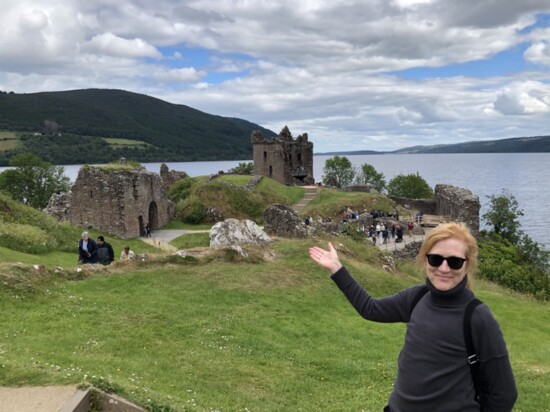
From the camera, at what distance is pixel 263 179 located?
58031 millimetres

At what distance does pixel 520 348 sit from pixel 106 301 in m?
12.5

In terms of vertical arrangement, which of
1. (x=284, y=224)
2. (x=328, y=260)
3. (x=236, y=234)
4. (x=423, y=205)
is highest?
(x=328, y=260)

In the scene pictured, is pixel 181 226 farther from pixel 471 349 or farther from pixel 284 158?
pixel 471 349

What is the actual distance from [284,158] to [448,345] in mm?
66714

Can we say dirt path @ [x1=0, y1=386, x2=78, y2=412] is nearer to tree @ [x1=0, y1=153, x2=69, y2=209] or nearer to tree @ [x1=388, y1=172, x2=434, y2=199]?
tree @ [x1=0, y1=153, x2=69, y2=209]

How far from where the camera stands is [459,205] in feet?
152

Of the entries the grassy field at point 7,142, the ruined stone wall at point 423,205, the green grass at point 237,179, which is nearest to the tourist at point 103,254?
the green grass at point 237,179

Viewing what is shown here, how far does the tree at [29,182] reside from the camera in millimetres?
72125

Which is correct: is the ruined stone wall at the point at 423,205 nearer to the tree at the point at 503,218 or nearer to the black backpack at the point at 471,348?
the tree at the point at 503,218

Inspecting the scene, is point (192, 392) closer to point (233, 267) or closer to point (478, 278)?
point (233, 267)

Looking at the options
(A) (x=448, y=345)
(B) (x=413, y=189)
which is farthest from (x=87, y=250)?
(B) (x=413, y=189)

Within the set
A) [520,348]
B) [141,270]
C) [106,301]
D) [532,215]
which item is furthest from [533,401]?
[532,215]

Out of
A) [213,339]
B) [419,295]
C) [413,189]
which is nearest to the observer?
[419,295]

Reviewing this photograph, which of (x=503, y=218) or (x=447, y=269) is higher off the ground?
(x=447, y=269)
